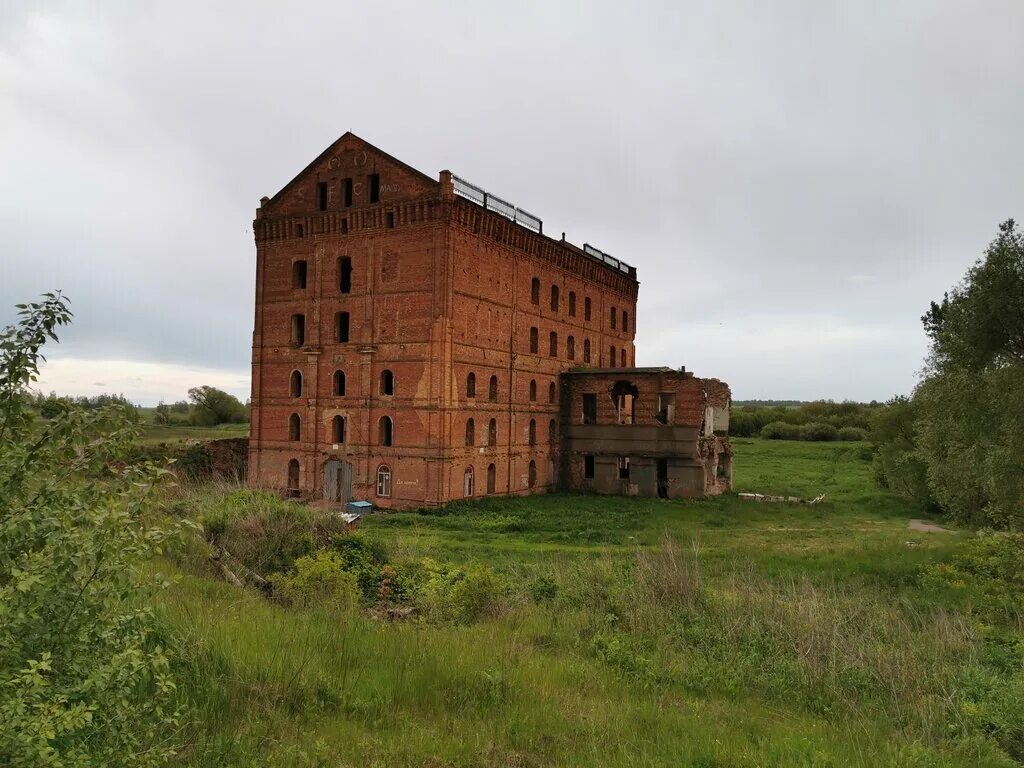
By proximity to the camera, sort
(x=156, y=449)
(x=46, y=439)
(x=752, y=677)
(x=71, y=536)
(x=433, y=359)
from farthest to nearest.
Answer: (x=156, y=449) → (x=433, y=359) → (x=752, y=677) → (x=46, y=439) → (x=71, y=536)

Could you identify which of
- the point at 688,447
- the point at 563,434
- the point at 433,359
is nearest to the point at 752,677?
the point at 433,359

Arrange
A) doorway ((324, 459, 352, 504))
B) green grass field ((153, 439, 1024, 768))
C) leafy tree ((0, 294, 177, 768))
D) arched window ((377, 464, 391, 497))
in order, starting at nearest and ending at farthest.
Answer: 1. leafy tree ((0, 294, 177, 768))
2. green grass field ((153, 439, 1024, 768))
3. arched window ((377, 464, 391, 497))
4. doorway ((324, 459, 352, 504))

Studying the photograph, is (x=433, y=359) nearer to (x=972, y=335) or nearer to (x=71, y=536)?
(x=972, y=335)

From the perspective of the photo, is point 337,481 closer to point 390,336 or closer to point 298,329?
point 390,336

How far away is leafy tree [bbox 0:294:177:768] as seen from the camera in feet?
12.0

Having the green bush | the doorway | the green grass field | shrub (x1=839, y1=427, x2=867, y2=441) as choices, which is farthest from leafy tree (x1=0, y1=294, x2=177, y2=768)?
shrub (x1=839, y1=427, x2=867, y2=441)

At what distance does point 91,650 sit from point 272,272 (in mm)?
28249

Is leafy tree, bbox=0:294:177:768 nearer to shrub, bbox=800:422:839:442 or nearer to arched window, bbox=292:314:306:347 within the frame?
arched window, bbox=292:314:306:347

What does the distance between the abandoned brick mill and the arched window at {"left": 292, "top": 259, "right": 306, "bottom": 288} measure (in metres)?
0.08

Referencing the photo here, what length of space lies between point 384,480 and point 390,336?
19.1ft

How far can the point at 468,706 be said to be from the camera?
668cm

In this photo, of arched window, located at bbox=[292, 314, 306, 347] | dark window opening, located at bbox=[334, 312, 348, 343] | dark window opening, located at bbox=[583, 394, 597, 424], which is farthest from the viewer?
→ dark window opening, located at bbox=[583, 394, 597, 424]

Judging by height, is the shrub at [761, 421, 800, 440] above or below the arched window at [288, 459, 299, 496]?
above

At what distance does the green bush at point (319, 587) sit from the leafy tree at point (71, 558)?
5.32m
